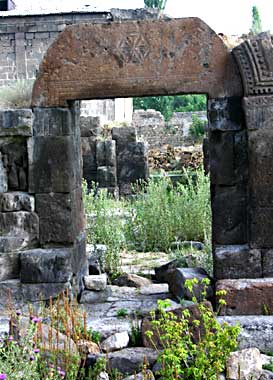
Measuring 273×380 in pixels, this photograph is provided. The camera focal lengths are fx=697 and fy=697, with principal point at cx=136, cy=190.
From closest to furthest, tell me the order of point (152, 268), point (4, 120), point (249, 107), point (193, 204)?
point (249, 107), point (4, 120), point (152, 268), point (193, 204)

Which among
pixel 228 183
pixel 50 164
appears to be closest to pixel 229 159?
pixel 228 183

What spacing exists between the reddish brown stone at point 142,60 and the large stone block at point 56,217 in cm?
93

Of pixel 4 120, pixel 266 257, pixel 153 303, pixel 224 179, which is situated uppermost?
pixel 4 120

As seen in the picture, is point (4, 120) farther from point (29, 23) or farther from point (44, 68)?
point (29, 23)

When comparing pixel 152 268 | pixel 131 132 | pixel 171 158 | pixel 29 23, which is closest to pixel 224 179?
pixel 152 268

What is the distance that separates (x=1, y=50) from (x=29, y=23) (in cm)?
126

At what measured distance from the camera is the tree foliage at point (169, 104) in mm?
35344

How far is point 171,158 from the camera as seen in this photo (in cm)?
1973

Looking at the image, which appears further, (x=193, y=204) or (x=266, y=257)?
(x=193, y=204)

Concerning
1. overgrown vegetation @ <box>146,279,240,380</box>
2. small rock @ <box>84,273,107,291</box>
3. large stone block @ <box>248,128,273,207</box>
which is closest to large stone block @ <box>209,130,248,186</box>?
large stone block @ <box>248,128,273,207</box>

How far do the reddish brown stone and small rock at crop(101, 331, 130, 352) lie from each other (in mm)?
2095

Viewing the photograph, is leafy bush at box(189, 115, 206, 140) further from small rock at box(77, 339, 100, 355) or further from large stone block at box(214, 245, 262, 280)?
small rock at box(77, 339, 100, 355)

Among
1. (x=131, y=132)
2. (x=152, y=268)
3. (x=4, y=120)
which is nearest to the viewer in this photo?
(x=4, y=120)

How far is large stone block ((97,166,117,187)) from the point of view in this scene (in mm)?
14625
